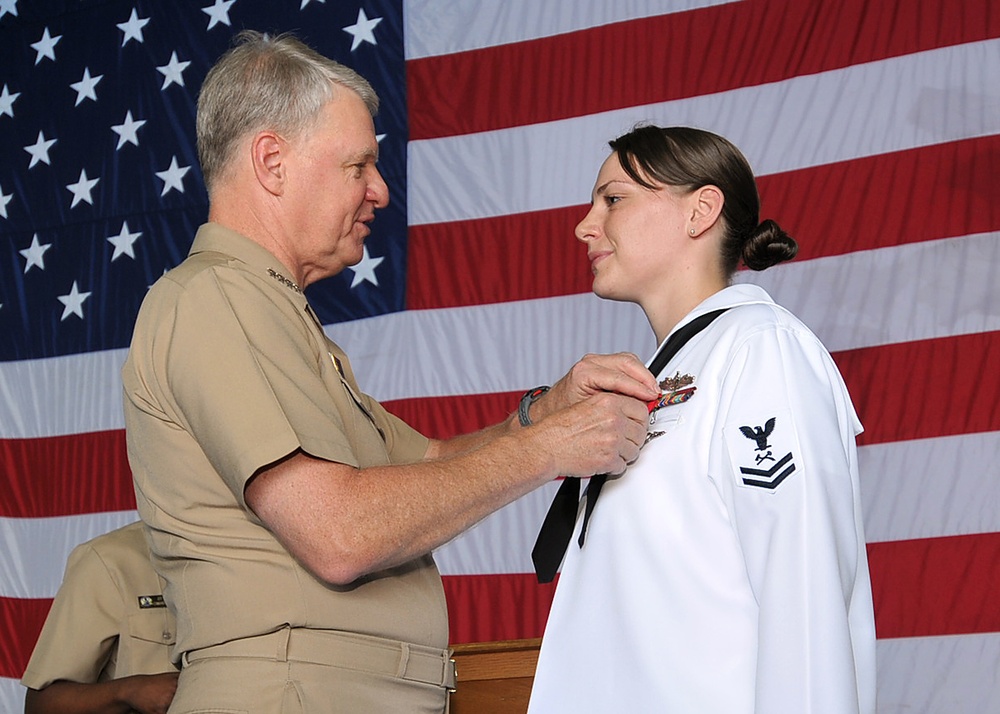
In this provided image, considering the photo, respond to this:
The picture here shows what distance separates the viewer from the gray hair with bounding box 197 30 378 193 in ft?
5.60

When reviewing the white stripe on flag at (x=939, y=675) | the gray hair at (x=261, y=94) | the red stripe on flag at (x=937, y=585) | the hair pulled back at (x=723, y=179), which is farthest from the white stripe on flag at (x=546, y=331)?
the gray hair at (x=261, y=94)

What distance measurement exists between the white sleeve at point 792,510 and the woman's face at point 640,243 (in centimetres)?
34

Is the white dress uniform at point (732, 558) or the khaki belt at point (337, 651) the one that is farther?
the khaki belt at point (337, 651)

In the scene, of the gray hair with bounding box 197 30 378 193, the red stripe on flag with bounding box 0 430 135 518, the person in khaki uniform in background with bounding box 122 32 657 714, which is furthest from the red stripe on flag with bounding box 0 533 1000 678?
the red stripe on flag with bounding box 0 430 135 518

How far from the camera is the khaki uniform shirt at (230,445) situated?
4.72ft

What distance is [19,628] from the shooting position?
4051mm

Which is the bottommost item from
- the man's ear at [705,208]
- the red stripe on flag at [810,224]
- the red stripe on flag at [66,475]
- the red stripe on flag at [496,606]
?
the red stripe on flag at [496,606]

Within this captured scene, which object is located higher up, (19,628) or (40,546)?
(40,546)

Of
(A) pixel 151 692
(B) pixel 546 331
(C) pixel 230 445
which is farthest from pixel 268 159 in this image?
(B) pixel 546 331

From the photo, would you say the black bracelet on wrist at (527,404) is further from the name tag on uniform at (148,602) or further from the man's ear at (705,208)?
the name tag on uniform at (148,602)

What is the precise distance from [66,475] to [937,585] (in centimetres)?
289

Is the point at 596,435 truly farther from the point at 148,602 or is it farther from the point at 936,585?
the point at 936,585

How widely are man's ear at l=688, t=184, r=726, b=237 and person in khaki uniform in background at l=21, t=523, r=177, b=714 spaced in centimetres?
131

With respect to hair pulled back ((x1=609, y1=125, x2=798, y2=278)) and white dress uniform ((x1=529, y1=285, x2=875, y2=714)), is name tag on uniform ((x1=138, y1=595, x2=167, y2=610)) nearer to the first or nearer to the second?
white dress uniform ((x1=529, y1=285, x2=875, y2=714))
